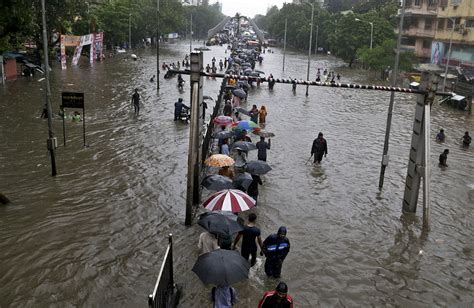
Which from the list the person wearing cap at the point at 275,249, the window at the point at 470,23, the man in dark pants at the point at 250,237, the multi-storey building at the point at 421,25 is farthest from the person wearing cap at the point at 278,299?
the multi-storey building at the point at 421,25

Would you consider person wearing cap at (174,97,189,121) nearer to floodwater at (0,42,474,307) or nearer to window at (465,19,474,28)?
floodwater at (0,42,474,307)

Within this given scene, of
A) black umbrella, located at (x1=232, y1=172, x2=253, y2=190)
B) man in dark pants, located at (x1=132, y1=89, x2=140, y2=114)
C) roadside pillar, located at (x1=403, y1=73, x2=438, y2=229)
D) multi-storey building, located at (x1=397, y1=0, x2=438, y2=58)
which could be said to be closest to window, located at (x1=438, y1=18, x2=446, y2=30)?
multi-storey building, located at (x1=397, y1=0, x2=438, y2=58)

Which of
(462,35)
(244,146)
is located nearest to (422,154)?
(244,146)

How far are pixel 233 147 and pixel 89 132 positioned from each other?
9.03 meters

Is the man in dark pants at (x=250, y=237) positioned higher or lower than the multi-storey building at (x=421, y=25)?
lower

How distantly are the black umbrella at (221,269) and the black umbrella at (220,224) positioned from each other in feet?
4.60

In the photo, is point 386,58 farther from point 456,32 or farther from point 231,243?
point 231,243

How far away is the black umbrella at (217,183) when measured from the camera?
12.1 meters

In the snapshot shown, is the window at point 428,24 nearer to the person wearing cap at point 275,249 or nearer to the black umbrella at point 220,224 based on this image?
the person wearing cap at point 275,249

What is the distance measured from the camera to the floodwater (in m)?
9.51

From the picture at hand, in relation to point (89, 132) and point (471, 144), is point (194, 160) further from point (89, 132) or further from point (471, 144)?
point (471, 144)

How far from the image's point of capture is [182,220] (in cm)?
1270

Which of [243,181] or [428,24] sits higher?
[428,24]

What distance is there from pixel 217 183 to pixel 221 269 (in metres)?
5.11
